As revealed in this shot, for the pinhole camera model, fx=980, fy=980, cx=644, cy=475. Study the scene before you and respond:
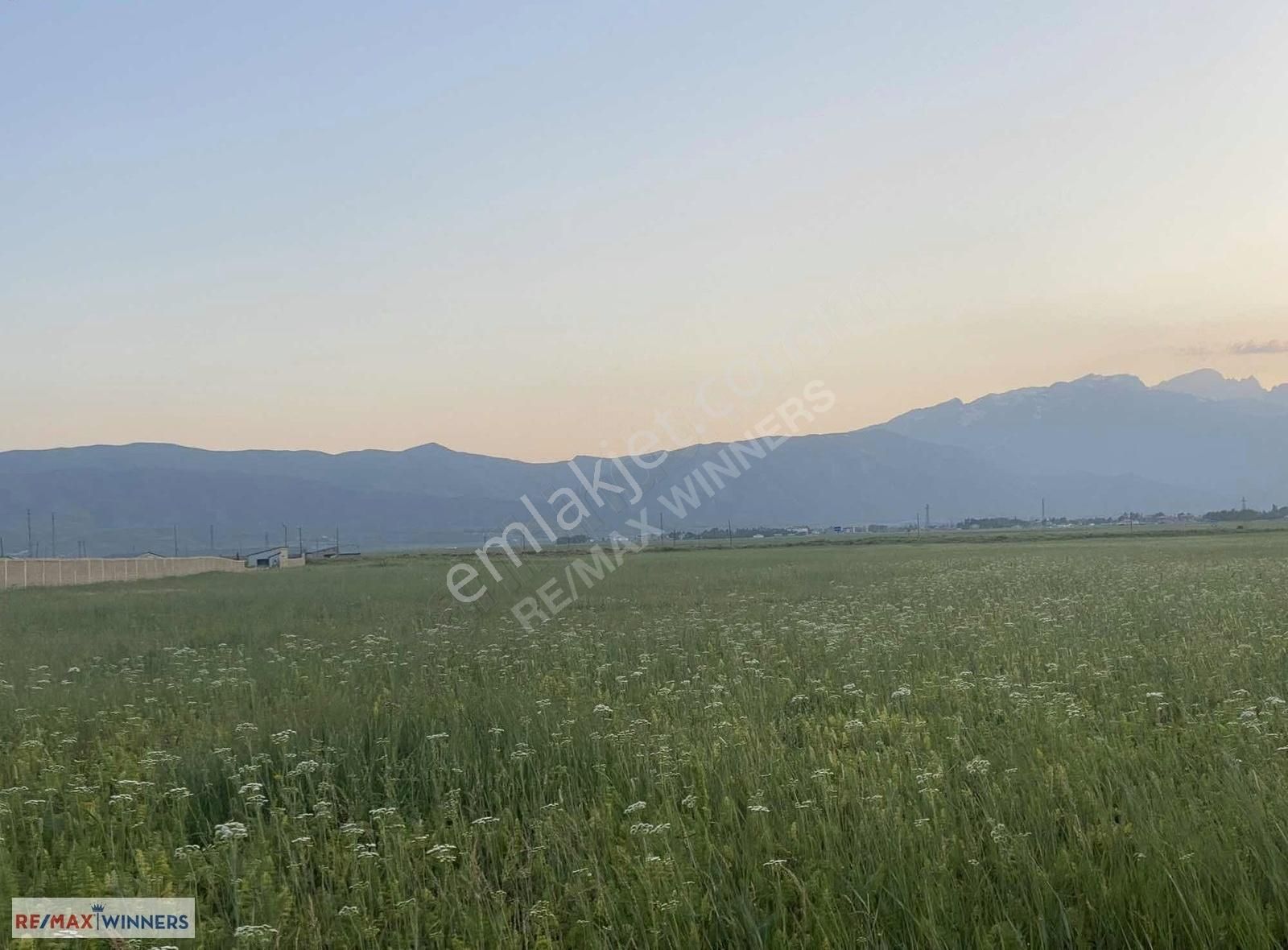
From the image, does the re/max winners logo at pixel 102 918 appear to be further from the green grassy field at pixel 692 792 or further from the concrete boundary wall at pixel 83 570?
the concrete boundary wall at pixel 83 570

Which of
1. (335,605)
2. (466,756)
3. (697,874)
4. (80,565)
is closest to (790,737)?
(466,756)

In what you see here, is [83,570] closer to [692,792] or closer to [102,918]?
[102,918]

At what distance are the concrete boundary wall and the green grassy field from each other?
4773cm

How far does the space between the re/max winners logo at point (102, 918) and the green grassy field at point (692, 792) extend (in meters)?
0.15

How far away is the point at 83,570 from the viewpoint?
62.0m

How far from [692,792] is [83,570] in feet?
217

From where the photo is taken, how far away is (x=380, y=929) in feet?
16.4

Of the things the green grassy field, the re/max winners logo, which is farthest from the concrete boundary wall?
the re/max winners logo

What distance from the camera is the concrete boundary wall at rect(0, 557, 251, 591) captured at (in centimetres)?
5438

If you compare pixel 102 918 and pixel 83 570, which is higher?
pixel 102 918

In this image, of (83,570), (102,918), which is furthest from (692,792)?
Answer: (83,570)

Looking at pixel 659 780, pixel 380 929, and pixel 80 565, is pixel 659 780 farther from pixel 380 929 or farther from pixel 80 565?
pixel 80 565

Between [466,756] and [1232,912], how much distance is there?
5.11 m

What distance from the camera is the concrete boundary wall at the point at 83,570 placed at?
54375 mm
